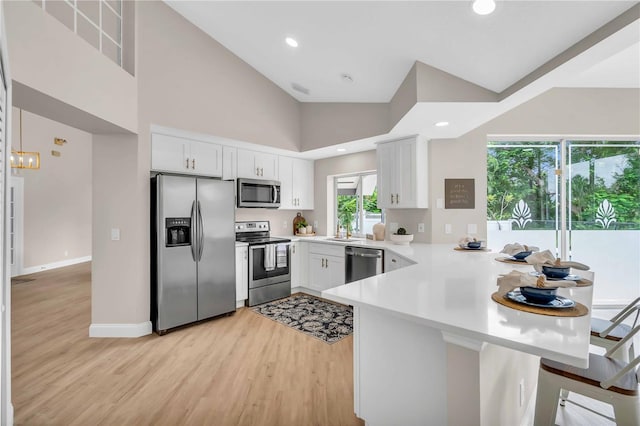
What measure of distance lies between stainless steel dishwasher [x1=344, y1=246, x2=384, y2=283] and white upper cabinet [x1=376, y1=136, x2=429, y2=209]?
701mm

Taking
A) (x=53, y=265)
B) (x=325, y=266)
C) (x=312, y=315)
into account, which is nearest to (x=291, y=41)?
(x=325, y=266)

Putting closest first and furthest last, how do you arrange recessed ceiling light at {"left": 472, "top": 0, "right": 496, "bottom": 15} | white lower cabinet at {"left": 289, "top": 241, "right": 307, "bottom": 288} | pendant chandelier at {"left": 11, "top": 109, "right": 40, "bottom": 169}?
1. recessed ceiling light at {"left": 472, "top": 0, "right": 496, "bottom": 15}
2. white lower cabinet at {"left": 289, "top": 241, "right": 307, "bottom": 288}
3. pendant chandelier at {"left": 11, "top": 109, "right": 40, "bottom": 169}

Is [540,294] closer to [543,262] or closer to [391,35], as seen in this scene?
[543,262]

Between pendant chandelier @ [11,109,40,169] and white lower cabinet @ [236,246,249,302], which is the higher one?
pendant chandelier @ [11,109,40,169]

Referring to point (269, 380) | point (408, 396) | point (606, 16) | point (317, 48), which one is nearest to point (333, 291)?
point (408, 396)

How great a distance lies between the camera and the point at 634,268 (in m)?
3.80

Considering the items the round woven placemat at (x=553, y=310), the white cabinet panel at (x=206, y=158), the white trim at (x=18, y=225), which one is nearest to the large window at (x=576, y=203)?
the round woven placemat at (x=553, y=310)

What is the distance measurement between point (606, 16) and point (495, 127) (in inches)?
88.6

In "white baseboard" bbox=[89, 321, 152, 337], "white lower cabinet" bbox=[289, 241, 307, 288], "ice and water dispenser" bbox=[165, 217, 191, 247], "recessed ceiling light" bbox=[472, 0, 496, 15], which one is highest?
"recessed ceiling light" bbox=[472, 0, 496, 15]

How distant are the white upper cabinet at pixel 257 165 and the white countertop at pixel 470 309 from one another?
2987 millimetres

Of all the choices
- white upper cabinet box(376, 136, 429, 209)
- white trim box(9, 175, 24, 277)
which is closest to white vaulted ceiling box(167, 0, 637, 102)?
white upper cabinet box(376, 136, 429, 209)

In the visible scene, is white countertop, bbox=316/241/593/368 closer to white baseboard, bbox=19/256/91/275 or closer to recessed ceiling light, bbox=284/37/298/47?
recessed ceiling light, bbox=284/37/298/47

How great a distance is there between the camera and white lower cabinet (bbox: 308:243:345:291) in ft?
13.8

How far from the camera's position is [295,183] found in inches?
200
